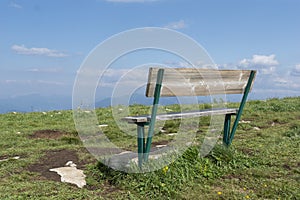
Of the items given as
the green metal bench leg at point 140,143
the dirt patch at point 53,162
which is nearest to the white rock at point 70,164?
the dirt patch at point 53,162

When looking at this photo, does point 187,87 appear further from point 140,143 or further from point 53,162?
point 53,162

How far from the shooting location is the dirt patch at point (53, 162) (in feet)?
19.0

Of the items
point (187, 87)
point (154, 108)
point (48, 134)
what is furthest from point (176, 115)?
point (48, 134)

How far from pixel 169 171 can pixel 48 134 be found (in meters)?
5.28

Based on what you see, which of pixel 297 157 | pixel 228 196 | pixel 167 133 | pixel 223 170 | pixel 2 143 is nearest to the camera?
pixel 228 196

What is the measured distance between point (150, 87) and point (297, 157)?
3420mm

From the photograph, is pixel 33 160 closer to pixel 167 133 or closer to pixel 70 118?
pixel 167 133

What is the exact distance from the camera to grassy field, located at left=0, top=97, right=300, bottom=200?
483 cm

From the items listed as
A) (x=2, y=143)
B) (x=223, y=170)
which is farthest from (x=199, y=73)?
(x=2, y=143)

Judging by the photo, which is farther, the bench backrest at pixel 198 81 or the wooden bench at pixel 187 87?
the bench backrest at pixel 198 81

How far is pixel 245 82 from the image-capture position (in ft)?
22.5

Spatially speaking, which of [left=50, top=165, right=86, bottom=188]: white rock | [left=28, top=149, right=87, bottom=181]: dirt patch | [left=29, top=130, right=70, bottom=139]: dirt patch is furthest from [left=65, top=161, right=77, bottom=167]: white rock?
[left=29, top=130, right=70, bottom=139]: dirt patch

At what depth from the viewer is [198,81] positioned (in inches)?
234

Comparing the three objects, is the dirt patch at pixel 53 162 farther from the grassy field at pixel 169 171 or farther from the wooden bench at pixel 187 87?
the wooden bench at pixel 187 87
